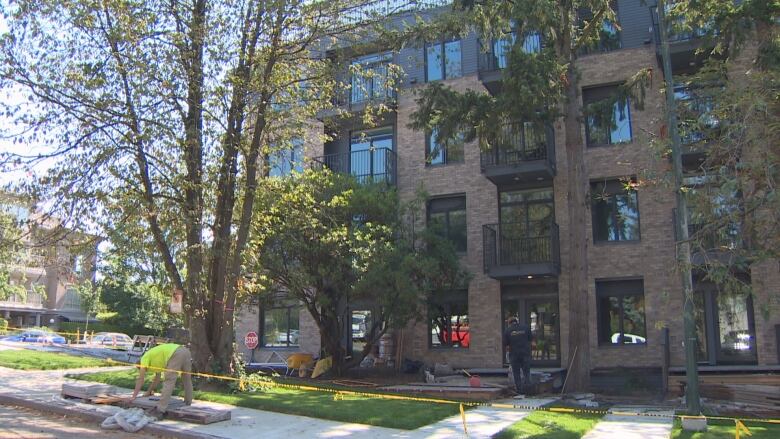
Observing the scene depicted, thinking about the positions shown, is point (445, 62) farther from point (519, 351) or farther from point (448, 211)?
point (519, 351)

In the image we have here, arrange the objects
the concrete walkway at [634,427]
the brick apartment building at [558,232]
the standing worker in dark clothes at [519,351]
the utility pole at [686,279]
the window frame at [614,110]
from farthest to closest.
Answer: the window frame at [614,110] → the brick apartment building at [558,232] → the standing worker in dark clothes at [519,351] → the utility pole at [686,279] → the concrete walkway at [634,427]

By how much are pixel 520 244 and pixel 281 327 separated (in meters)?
10.2

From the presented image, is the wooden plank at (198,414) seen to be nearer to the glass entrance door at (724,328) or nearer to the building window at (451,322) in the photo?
the building window at (451,322)

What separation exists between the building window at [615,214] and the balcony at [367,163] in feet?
22.6

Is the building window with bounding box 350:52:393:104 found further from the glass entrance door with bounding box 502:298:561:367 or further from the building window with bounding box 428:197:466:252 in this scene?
the glass entrance door with bounding box 502:298:561:367

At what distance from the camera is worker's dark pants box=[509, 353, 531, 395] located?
14.3 m

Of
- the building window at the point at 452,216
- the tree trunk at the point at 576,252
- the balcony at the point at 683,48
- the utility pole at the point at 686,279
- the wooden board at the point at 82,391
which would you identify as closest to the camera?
the utility pole at the point at 686,279

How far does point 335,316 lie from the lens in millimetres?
18656

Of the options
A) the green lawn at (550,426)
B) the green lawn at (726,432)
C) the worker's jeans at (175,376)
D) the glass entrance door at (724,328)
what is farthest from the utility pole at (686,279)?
the glass entrance door at (724,328)

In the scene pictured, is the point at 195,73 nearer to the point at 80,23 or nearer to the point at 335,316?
the point at 80,23

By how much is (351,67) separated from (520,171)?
6.75 metres

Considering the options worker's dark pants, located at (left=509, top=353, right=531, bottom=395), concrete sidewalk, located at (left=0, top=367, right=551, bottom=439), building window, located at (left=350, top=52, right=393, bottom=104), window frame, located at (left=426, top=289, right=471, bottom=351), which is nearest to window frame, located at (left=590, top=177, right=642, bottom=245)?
window frame, located at (left=426, top=289, right=471, bottom=351)

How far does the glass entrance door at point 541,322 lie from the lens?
1922 cm

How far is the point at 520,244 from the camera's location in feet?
62.7
